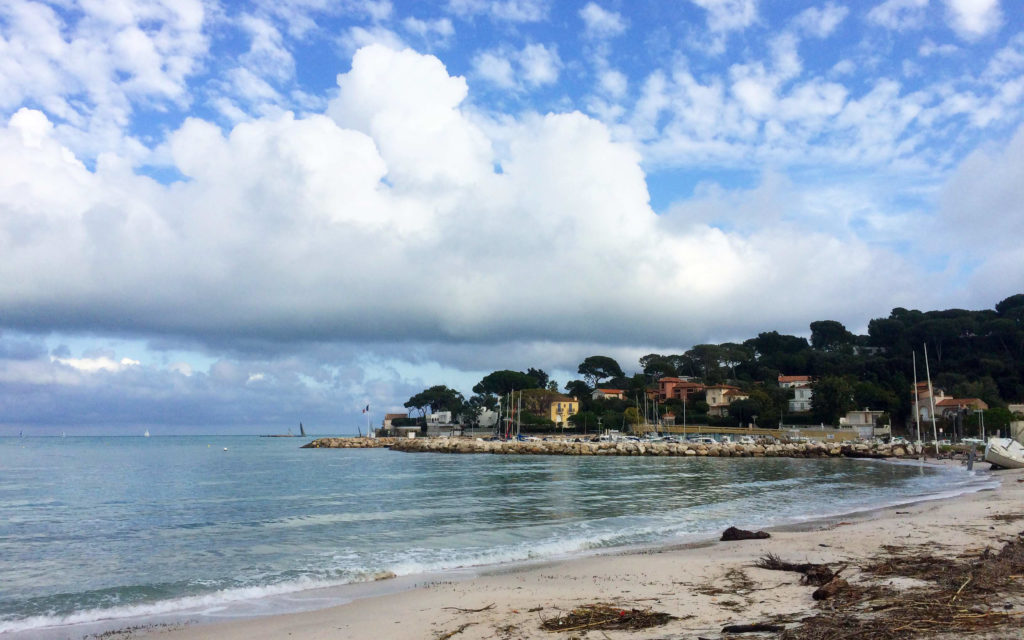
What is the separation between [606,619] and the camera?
790 cm

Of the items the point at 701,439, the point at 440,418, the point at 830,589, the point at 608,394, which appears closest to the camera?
the point at 830,589

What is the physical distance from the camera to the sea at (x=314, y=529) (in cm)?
1183

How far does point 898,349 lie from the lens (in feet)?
359

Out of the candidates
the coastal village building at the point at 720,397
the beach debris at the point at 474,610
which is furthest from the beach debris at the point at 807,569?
the coastal village building at the point at 720,397

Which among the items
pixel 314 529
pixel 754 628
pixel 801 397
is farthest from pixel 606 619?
pixel 801 397

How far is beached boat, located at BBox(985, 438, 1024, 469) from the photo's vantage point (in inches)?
1636

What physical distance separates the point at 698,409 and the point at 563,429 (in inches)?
898

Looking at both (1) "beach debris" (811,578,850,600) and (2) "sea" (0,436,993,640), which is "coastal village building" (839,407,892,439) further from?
(1) "beach debris" (811,578,850,600)

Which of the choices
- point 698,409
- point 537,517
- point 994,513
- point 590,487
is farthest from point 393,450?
point 994,513

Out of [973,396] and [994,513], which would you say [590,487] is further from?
[973,396]

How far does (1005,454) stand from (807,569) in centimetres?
4230

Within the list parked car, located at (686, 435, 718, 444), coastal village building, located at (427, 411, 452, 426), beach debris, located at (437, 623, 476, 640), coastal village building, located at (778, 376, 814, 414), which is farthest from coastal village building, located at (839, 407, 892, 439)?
beach debris, located at (437, 623, 476, 640)

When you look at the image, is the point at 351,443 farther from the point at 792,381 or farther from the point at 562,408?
the point at 792,381

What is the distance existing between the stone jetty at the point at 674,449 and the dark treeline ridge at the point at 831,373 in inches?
534
